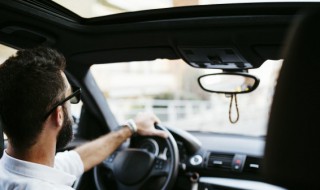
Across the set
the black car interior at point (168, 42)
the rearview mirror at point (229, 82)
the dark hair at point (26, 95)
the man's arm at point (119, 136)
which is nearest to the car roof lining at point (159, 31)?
the black car interior at point (168, 42)

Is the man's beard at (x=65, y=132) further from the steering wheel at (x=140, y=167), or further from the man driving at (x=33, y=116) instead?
the steering wheel at (x=140, y=167)

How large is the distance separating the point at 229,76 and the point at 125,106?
1363 centimetres

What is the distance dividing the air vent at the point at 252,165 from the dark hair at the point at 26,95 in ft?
5.61

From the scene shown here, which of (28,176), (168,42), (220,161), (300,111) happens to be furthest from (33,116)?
(220,161)

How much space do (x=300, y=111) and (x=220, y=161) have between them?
243cm

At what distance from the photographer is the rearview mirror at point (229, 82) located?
10.8 ft

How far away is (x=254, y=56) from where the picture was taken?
3.15 m

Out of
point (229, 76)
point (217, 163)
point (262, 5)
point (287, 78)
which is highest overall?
point (262, 5)

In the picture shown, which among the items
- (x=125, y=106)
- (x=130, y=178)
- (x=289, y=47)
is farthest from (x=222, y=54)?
(x=125, y=106)

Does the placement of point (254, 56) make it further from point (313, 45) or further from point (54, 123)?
point (313, 45)

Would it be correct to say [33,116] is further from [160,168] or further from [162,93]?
[162,93]

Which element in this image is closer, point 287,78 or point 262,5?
point 287,78

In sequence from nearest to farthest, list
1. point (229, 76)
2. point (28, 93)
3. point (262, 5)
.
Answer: point (28, 93) < point (262, 5) < point (229, 76)

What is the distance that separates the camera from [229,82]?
3.40m
